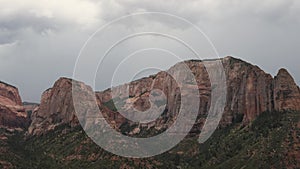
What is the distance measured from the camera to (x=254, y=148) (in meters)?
190

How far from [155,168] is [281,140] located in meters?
49.7

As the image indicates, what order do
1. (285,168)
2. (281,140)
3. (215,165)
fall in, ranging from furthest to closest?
1. (215,165)
2. (281,140)
3. (285,168)

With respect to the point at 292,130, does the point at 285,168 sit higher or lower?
lower

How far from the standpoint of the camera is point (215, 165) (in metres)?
199

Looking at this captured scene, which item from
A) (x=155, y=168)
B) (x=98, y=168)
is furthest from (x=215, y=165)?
(x=98, y=168)

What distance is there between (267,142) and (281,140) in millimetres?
5691

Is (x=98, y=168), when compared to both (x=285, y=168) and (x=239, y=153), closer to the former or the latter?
(x=239, y=153)

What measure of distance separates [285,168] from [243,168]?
1394 centimetres

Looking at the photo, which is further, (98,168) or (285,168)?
(98,168)

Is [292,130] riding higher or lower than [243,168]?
higher

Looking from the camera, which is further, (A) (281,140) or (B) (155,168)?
(B) (155,168)

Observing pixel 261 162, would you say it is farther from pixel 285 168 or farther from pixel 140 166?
pixel 140 166

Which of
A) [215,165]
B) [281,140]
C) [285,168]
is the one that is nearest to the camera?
[285,168]

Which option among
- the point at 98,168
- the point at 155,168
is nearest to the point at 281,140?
the point at 155,168
